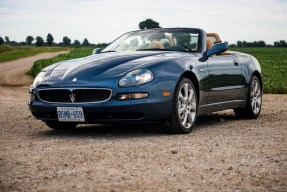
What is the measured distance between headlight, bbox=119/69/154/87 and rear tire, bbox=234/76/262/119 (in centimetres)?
305

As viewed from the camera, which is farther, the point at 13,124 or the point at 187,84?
the point at 13,124

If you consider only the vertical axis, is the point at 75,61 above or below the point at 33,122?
above

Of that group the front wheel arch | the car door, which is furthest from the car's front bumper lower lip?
the car door

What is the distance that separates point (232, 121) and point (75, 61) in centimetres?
304

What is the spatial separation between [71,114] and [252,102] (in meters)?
3.78

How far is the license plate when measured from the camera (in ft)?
24.3

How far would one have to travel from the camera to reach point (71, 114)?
7473mm

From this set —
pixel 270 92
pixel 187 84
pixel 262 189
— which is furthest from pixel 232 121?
pixel 270 92

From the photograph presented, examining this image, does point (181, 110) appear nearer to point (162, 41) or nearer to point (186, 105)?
point (186, 105)

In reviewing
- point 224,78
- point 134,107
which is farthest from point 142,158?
point 224,78

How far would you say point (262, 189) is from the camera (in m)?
4.45

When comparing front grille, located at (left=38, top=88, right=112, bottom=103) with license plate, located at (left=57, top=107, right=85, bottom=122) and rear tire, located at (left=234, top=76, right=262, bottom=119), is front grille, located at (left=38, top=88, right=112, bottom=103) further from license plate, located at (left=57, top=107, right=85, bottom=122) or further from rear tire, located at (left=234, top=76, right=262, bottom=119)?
rear tire, located at (left=234, top=76, right=262, bottom=119)

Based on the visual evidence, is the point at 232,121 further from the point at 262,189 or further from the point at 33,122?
the point at 262,189

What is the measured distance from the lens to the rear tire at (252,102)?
32.7 feet
